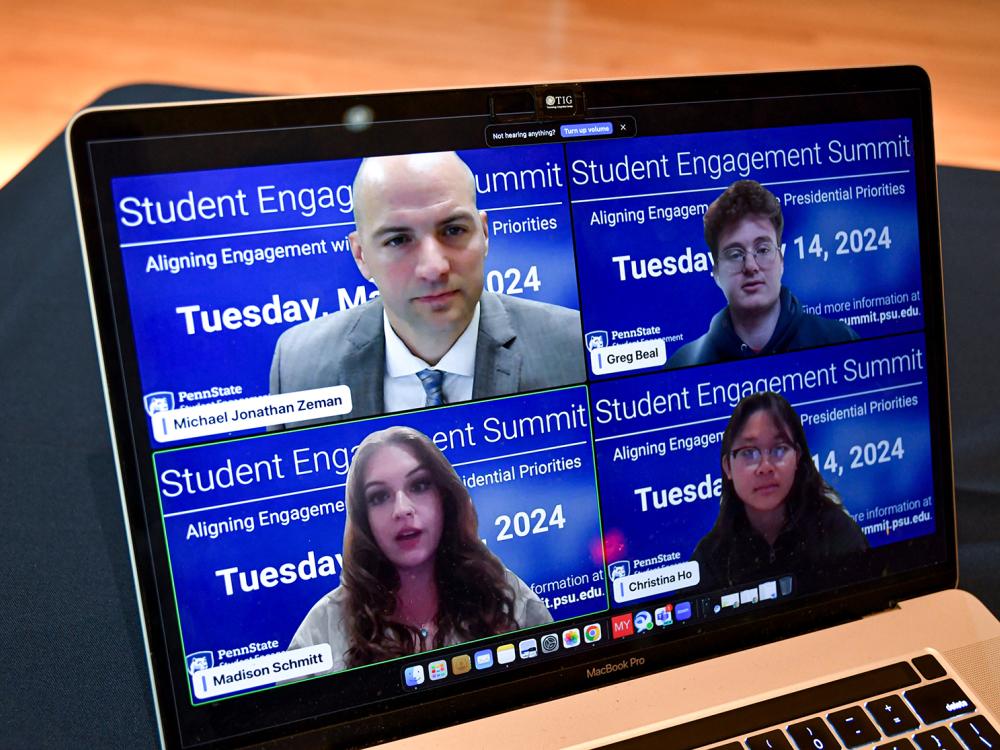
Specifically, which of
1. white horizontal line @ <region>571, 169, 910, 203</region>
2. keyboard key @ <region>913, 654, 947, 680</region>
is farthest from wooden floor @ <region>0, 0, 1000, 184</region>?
keyboard key @ <region>913, 654, 947, 680</region>

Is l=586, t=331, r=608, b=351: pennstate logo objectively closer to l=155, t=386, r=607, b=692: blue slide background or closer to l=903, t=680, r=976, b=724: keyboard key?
l=155, t=386, r=607, b=692: blue slide background

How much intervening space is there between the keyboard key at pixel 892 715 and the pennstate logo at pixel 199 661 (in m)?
0.37

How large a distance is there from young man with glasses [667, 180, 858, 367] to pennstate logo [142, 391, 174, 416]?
30 cm

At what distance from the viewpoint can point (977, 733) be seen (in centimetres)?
53

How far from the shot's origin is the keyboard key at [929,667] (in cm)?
56

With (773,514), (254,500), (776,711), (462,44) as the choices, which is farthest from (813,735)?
(462,44)

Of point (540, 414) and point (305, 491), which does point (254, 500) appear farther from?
point (540, 414)

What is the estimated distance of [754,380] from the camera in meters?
0.59

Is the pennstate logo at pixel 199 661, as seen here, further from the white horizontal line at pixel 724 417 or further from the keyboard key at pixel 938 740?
the keyboard key at pixel 938 740

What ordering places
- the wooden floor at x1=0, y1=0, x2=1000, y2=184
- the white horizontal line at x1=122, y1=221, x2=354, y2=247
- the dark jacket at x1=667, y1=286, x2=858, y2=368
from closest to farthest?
1. the white horizontal line at x1=122, y1=221, x2=354, y2=247
2. the dark jacket at x1=667, y1=286, x2=858, y2=368
3. the wooden floor at x1=0, y1=0, x2=1000, y2=184

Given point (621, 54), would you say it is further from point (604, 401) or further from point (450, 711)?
point (450, 711)

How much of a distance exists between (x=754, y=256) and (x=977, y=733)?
31 centimetres

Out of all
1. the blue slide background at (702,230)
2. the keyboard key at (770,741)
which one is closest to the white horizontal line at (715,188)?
the blue slide background at (702,230)

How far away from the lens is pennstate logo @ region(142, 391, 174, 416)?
0.48 meters
